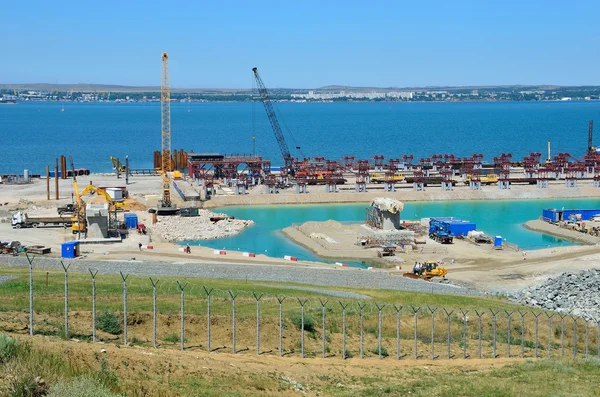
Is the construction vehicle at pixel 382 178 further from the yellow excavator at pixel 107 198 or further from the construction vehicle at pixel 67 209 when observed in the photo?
the construction vehicle at pixel 67 209

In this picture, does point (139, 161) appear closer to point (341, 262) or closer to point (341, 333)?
point (341, 262)

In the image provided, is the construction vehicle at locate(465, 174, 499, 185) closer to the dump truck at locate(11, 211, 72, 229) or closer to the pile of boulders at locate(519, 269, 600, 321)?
the dump truck at locate(11, 211, 72, 229)

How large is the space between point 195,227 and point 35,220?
1231cm

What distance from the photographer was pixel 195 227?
227ft

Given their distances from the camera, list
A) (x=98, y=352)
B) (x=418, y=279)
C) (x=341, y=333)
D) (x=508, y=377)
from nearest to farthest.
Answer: (x=98, y=352), (x=508, y=377), (x=341, y=333), (x=418, y=279)

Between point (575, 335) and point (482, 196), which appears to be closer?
point (575, 335)

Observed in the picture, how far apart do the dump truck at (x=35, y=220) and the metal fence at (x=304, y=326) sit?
2859cm

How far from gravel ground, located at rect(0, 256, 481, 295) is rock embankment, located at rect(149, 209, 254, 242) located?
746 inches

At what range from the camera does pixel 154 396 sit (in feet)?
63.7

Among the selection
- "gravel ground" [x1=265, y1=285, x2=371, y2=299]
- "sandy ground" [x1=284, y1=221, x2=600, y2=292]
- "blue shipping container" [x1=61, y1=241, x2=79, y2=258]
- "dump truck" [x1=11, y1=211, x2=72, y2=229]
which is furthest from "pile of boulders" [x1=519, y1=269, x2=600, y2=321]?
"dump truck" [x1=11, y1=211, x2=72, y2=229]

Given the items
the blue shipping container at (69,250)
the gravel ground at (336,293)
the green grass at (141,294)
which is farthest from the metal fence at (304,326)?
the blue shipping container at (69,250)

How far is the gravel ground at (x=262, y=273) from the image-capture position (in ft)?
142

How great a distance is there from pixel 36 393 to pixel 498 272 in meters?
38.3

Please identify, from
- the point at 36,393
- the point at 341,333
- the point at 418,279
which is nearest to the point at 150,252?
the point at 418,279
